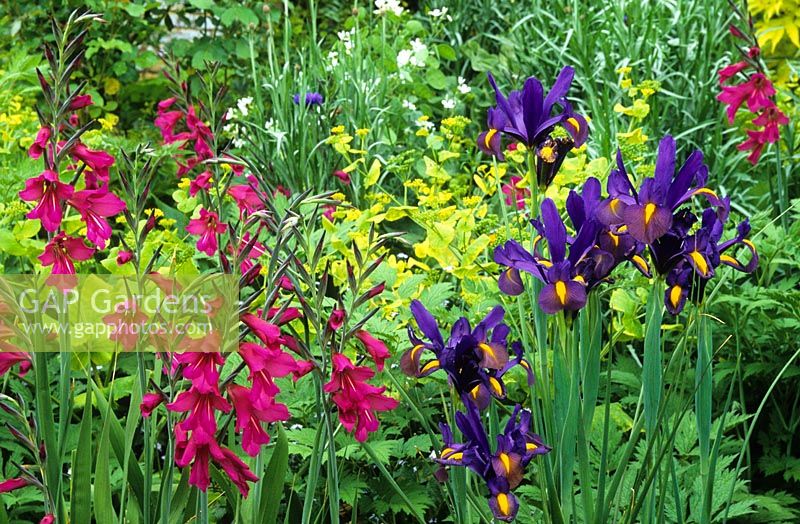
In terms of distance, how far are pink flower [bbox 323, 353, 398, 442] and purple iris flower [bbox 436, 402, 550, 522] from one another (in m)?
0.13

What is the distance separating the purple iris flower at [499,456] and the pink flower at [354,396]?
0.13m

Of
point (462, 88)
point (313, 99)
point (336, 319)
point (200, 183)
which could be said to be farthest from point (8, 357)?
point (462, 88)

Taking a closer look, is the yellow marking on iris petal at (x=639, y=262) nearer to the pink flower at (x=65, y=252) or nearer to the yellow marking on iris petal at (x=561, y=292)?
the yellow marking on iris petal at (x=561, y=292)

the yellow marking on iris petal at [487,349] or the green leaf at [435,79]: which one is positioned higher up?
the green leaf at [435,79]

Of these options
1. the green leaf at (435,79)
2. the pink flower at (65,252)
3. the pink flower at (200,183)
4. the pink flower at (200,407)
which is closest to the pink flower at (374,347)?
Result: the pink flower at (200,407)

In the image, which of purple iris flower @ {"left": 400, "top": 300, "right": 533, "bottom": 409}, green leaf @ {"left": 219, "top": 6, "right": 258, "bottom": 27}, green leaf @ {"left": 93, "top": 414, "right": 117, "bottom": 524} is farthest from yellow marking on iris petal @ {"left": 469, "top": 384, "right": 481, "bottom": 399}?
green leaf @ {"left": 219, "top": 6, "right": 258, "bottom": 27}

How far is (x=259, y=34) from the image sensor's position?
20.0 feet

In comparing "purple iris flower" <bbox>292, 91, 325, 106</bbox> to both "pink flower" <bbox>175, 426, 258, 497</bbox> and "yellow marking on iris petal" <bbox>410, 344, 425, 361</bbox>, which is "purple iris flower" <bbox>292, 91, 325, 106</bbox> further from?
"pink flower" <bbox>175, 426, 258, 497</bbox>

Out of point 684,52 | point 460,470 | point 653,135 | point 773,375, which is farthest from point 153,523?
point 684,52

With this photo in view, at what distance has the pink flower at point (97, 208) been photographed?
162cm

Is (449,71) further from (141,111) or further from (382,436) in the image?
(382,436)

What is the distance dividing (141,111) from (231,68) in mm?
620

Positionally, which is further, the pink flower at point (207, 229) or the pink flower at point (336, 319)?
the pink flower at point (207, 229)

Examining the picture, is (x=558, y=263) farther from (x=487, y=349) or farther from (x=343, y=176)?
(x=343, y=176)
